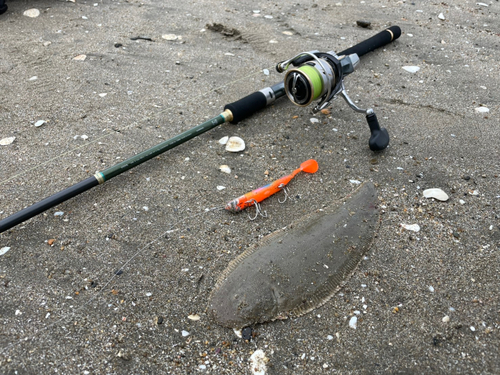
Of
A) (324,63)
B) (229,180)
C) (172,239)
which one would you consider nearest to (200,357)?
(172,239)

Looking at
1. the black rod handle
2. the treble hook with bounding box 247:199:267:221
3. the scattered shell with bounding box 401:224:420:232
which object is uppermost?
the black rod handle

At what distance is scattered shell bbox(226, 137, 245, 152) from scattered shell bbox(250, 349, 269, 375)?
1.68 meters

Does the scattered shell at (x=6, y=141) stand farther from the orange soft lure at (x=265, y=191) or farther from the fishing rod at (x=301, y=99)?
the orange soft lure at (x=265, y=191)

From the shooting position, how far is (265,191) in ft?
9.25

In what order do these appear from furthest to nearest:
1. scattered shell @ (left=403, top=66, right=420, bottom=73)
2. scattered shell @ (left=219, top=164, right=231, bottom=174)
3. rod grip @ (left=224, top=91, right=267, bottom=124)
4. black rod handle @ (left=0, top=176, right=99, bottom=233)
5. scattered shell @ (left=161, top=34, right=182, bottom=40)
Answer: scattered shell @ (left=161, top=34, right=182, bottom=40), scattered shell @ (left=403, top=66, right=420, bottom=73), rod grip @ (left=224, top=91, right=267, bottom=124), scattered shell @ (left=219, top=164, right=231, bottom=174), black rod handle @ (left=0, top=176, right=99, bottom=233)

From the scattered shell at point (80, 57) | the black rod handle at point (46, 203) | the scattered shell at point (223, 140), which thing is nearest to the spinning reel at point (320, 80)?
the scattered shell at point (223, 140)

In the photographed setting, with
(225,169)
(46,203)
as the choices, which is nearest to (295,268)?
(225,169)

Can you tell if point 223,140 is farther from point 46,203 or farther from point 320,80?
point 46,203

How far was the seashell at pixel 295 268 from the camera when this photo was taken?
7.18 ft

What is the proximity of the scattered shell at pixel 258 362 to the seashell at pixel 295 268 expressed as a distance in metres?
0.16

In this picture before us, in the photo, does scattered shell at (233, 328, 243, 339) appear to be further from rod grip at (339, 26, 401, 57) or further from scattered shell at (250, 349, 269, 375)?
rod grip at (339, 26, 401, 57)

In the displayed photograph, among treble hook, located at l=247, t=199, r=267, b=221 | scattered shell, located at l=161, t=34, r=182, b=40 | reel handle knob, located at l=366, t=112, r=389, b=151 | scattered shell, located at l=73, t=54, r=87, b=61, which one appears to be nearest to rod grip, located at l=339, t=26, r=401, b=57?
reel handle knob, located at l=366, t=112, r=389, b=151

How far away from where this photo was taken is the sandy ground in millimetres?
2066

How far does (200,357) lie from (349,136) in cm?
221
